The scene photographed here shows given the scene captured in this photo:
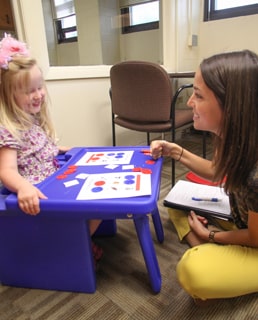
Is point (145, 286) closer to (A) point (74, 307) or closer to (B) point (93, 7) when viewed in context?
(A) point (74, 307)

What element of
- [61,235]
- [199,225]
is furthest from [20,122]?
[199,225]

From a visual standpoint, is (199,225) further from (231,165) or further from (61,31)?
(61,31)

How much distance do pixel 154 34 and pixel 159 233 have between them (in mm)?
2247

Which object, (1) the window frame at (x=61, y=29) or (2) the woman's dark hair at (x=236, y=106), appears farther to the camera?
(1) the window frame at (x=61, y=29)

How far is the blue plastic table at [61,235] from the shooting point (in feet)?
2.18

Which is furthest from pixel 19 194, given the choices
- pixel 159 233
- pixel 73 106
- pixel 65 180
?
pixel 73 106

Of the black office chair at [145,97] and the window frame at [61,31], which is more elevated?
the window frame at [61,31]

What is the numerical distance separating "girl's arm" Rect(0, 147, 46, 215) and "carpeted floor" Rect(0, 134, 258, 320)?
34 centimetres

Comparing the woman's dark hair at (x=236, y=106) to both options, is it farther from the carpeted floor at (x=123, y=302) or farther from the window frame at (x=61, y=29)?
the window frame at (x=61, y=29)

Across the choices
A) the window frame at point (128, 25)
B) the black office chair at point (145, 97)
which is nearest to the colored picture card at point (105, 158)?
the black office chair at point (145, 97)

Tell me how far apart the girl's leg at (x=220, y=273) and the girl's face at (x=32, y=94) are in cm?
70

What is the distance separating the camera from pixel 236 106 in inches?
23.9

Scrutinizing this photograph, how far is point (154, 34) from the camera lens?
2682 millimetres

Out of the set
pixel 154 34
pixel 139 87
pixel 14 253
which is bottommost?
pixel 14 253
